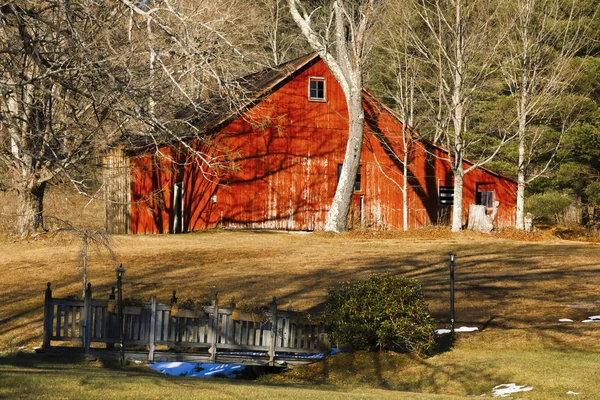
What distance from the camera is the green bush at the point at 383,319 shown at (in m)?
16.5

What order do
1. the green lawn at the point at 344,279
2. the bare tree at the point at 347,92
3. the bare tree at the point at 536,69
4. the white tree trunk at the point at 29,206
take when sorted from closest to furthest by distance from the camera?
the green lawn at the point at 344,279 → the white tree trunk at the point at 29,206 → the bare tree at the point at 347,92 → the bare tree at the point at 536,69

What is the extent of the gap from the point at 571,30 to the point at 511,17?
6278 millimetres

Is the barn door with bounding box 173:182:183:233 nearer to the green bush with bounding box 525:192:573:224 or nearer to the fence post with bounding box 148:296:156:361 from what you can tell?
the green bush with bounding box 525:192:573:224

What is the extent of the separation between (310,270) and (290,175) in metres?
13.3

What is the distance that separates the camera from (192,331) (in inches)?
671

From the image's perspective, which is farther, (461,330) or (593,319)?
(593,319)

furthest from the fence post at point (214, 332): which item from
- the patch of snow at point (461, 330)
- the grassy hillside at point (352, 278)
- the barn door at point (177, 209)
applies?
the barn door at point (177, 209)

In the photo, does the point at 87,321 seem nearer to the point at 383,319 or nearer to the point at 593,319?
the point at 383,319

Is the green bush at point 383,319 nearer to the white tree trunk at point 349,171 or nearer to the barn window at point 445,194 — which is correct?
the white tree trunk at point 349,171

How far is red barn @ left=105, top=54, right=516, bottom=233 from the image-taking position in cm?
3850

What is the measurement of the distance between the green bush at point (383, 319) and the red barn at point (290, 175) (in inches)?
804

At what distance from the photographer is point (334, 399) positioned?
12164 millimetres

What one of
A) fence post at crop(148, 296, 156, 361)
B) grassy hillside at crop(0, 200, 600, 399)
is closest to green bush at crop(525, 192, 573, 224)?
grassy hillside at crop(0, 200, 600, 399)

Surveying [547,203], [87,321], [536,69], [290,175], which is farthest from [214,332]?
[547,203]
